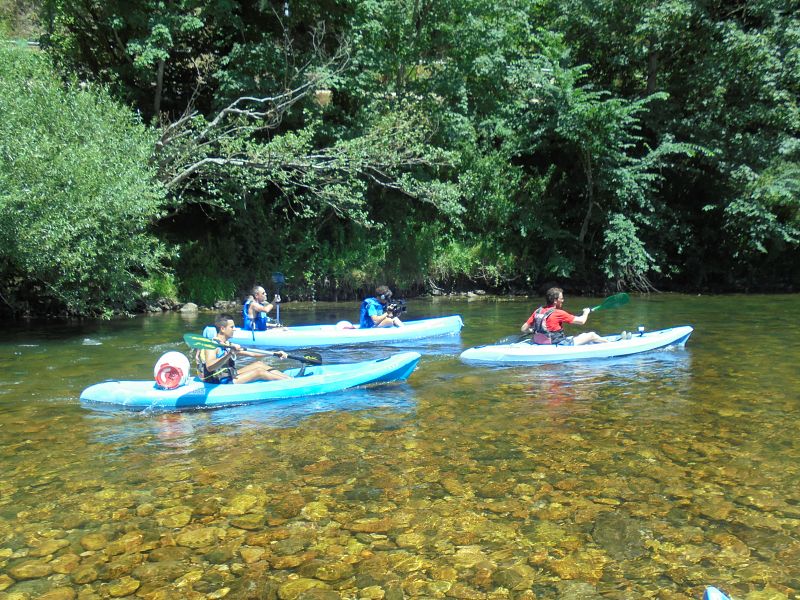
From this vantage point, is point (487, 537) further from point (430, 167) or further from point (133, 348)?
point (430, 167)

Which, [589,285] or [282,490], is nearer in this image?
[282,490]

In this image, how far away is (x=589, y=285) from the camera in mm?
19281

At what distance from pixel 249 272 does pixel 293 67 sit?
546 cm

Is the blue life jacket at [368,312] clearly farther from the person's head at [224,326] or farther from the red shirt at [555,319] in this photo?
the person's head at [224,326]

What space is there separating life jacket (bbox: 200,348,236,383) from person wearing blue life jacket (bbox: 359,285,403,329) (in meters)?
4.32

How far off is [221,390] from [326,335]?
405 centimetres

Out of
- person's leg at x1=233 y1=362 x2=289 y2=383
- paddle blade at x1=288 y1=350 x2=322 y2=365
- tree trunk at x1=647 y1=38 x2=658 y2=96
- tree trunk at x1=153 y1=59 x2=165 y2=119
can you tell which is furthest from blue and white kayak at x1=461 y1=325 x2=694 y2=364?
tree trunk at x1=647 y1=38 x2=658 y2=96

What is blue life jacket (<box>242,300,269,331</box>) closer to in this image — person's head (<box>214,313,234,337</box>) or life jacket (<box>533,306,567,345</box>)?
person's head (<box>214,313,234,337</box>)

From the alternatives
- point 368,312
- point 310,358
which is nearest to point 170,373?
point 310,358

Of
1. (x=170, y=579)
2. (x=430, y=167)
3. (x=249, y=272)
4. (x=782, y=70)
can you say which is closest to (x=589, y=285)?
(x=430, y=167)

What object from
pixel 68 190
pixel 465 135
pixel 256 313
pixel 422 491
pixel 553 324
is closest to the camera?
pixel 422 491

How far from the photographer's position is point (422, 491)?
15.6 ft

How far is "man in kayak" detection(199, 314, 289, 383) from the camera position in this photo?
24.2 ft

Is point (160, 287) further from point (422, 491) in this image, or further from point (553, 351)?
point (422, 491)
